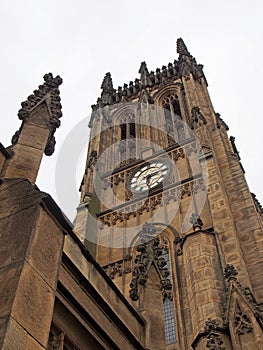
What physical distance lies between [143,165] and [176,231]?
25.2 ft

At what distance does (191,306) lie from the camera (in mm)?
14094

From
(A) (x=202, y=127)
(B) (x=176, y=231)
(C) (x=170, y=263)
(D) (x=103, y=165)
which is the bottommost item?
(C) (x=170, y=263)

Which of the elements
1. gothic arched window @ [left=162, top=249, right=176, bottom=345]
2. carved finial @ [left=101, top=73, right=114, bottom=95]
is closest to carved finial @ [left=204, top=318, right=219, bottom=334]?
gothic arched window @ [left=162, top=249, right=176, bottom=345]

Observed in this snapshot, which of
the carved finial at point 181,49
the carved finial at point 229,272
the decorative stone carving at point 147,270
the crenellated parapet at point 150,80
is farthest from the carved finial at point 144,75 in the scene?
the decorative stone carving at point 147,270

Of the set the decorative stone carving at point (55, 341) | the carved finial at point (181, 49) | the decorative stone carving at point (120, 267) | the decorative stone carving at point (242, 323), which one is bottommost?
the decorative stone carving at point (55, 341)

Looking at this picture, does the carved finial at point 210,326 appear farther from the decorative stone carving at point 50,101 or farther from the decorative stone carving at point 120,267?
the decorative stone carving at point 50,101

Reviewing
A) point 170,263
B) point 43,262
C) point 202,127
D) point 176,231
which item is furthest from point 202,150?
point 43,262

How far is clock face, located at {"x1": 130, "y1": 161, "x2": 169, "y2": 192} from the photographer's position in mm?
23625

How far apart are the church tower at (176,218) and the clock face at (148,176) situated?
0.26 ft

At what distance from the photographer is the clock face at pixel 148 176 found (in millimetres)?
23625

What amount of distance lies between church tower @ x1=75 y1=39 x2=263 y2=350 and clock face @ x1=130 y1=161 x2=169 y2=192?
3.1 inches

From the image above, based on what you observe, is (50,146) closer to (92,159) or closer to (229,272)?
(229,272)

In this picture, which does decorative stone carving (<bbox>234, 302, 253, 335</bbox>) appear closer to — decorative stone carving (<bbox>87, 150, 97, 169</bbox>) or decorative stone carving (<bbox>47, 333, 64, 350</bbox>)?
decorative stone carving (<bbox>47, 333, 64, 350</bbox>)

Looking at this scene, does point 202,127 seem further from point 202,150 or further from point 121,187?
A: point 121,187
